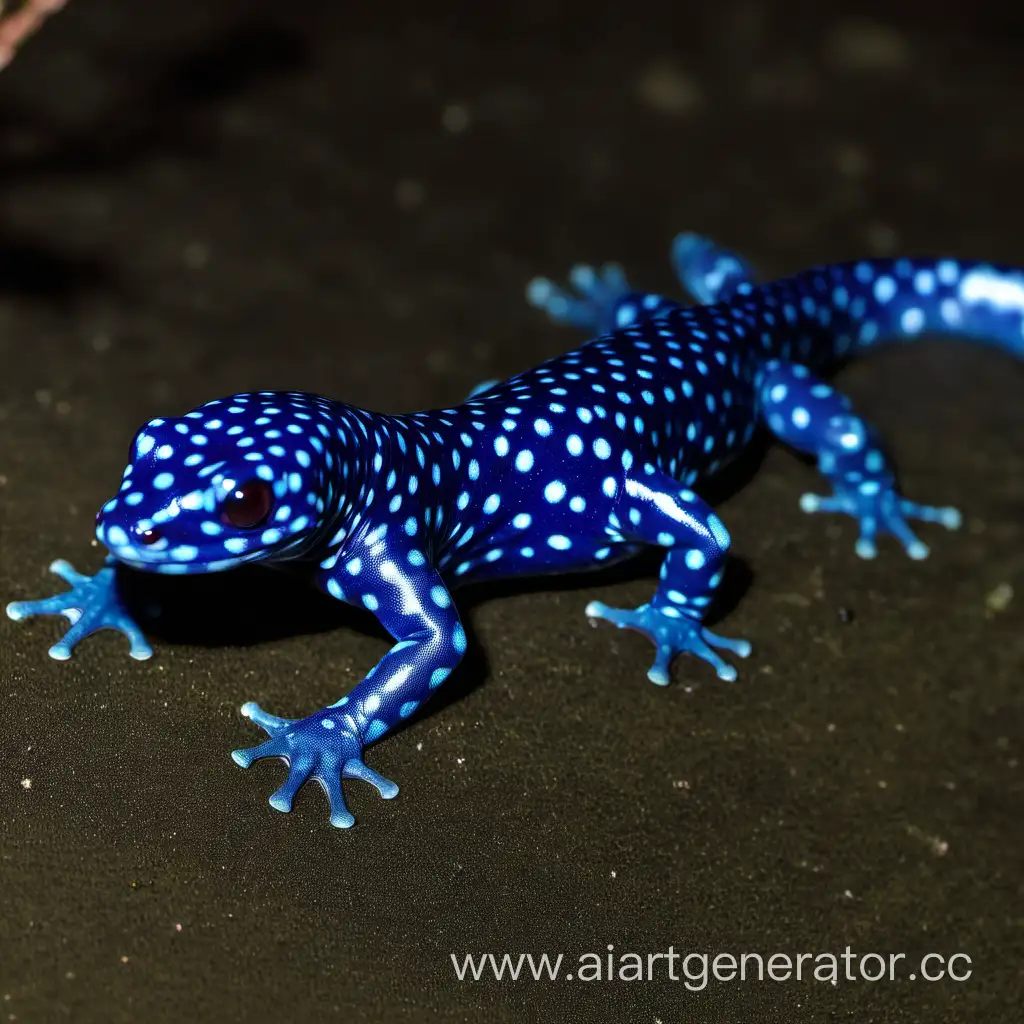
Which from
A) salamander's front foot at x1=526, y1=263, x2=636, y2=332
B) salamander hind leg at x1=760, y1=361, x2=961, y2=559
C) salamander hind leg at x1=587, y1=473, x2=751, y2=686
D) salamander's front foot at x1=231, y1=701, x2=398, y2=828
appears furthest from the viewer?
salamander's front foot at x1=526, y1=263, x2=636, y2=332

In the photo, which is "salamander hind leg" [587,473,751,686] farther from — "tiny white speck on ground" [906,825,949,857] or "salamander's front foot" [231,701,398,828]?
"salamander's front foot" [231,701,398,828]

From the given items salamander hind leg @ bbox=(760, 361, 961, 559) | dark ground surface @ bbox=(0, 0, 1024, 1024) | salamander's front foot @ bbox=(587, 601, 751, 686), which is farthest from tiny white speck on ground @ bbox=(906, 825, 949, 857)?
salamander hind leg @ bbox=(760, 361, 961, 559)

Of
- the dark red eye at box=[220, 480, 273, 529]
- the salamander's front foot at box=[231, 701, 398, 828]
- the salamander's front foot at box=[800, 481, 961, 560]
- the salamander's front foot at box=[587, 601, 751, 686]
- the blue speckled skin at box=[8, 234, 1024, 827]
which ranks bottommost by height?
the salamander's front foot at box=[231, 701, 398, 828]

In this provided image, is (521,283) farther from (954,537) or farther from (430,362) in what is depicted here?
(954,537)

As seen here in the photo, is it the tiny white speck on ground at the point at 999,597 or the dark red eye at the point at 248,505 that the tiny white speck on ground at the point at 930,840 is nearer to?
the tiny white speck on ground at the point at 999,597

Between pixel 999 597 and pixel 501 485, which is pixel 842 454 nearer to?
pixel 999 597

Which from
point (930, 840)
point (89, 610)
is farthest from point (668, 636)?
point (89, 610)
